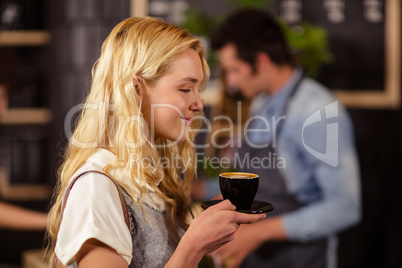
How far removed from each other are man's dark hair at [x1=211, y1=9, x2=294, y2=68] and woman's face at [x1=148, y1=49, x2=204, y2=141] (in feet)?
4.15

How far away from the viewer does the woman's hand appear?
0.83m

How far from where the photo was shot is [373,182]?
9.68 feet

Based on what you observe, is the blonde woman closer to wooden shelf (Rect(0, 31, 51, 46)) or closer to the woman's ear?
the woman's ear

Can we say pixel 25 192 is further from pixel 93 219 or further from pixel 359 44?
pixel 93 219

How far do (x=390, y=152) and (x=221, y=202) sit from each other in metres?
2.34

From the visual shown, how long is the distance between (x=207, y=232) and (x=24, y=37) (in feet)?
9.65

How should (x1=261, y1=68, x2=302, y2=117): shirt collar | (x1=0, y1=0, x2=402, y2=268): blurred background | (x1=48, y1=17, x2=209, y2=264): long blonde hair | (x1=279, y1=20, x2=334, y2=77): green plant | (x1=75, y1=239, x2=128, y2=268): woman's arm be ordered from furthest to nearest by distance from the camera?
(x1=0, y1=0, x2=402, y2=268): blurred background < (x1=279, y1=20, x2=334, y2=77): green plant < (x1=261, y1=68, x2=302, y2=117): shirt collar < (x1=48, y1=17, x2=209, y2=264): long blonde hair < (x1=75, y1=239, x2=128, y2=268): woman's arm

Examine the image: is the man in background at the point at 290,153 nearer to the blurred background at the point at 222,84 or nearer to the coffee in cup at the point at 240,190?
the blurred background at the point at 222,84

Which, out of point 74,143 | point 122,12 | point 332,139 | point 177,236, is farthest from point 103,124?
point 122,12

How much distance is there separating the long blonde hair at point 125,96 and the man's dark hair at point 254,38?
4.03ft

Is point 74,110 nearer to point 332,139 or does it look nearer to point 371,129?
point 332,139

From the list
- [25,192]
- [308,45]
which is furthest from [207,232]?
[25,192]

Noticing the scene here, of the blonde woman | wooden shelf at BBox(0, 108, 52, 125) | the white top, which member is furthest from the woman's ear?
wooden shelf at BBox(0, 108, 52, 125)

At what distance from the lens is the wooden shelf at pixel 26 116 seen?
3379 millimetres
